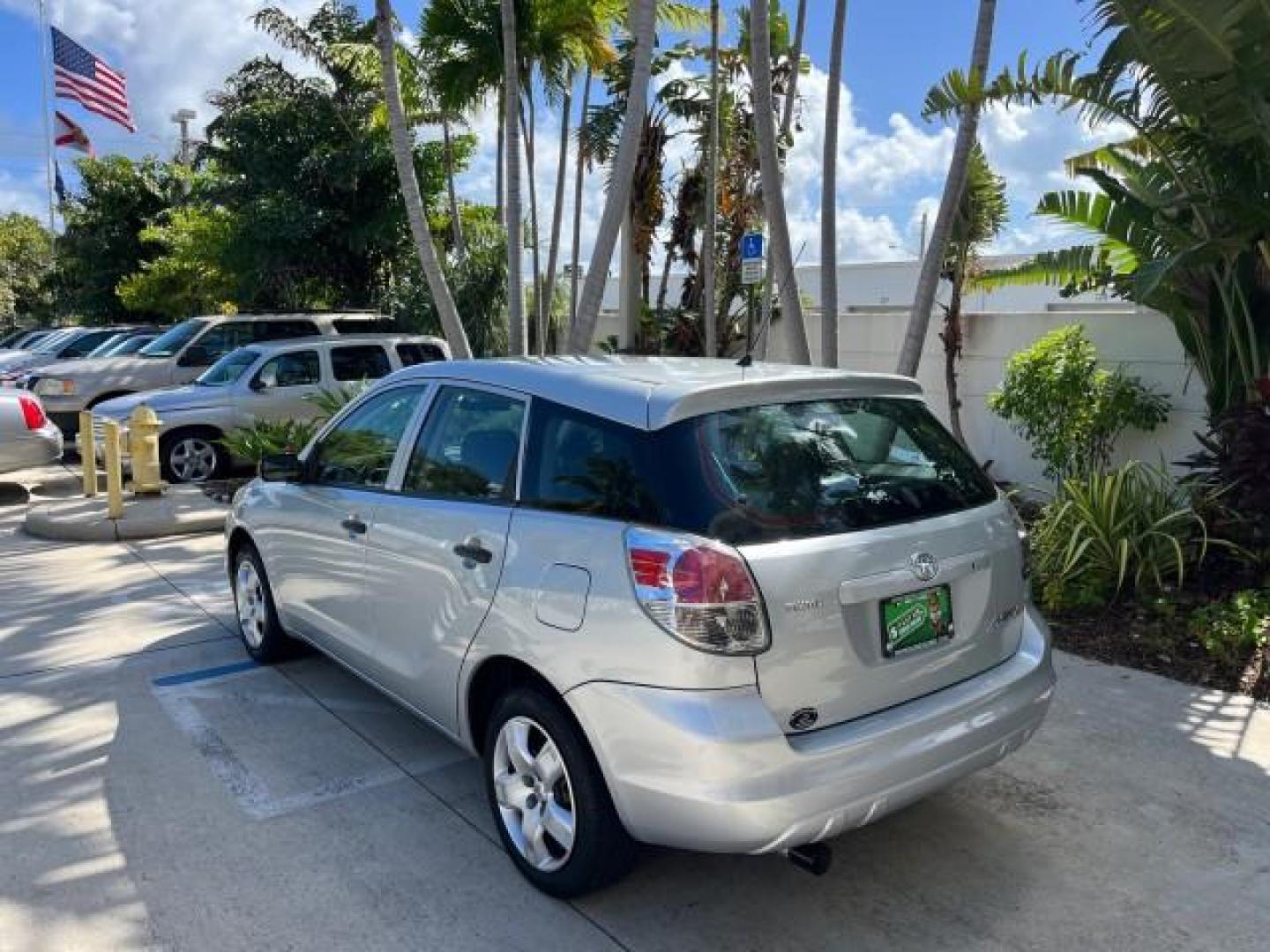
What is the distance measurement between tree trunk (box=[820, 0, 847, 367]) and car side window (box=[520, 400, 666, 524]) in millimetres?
5586

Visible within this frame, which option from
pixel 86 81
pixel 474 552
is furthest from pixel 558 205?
pixel 86 81

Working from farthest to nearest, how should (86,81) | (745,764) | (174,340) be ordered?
(86,81) < (174,340) < (745,764)

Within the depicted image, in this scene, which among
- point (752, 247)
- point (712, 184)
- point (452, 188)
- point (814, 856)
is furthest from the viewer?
point (452, 188)

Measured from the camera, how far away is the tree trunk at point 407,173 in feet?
31.7

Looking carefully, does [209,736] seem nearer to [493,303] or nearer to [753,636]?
[753,636]

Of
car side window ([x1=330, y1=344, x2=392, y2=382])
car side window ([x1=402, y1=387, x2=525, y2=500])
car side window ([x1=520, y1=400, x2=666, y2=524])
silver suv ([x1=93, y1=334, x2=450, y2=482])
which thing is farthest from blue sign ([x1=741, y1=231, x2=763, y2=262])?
car side window ([x1=520, y1=400, x2=666, y2=524])

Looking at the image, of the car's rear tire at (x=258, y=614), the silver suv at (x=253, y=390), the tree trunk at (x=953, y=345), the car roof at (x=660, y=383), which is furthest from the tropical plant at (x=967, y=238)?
the car's rear tire at (x=258, y=614)

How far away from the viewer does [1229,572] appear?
6.00 meters

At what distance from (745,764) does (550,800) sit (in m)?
0.80

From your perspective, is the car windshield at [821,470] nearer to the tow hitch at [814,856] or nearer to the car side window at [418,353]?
the tow hitch at [814,856]

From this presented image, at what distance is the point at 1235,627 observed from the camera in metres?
5.22

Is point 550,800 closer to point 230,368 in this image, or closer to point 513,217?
point 513,217

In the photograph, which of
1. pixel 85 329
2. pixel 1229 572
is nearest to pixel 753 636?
pixel 1229 572

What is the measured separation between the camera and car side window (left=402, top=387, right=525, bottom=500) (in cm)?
347
